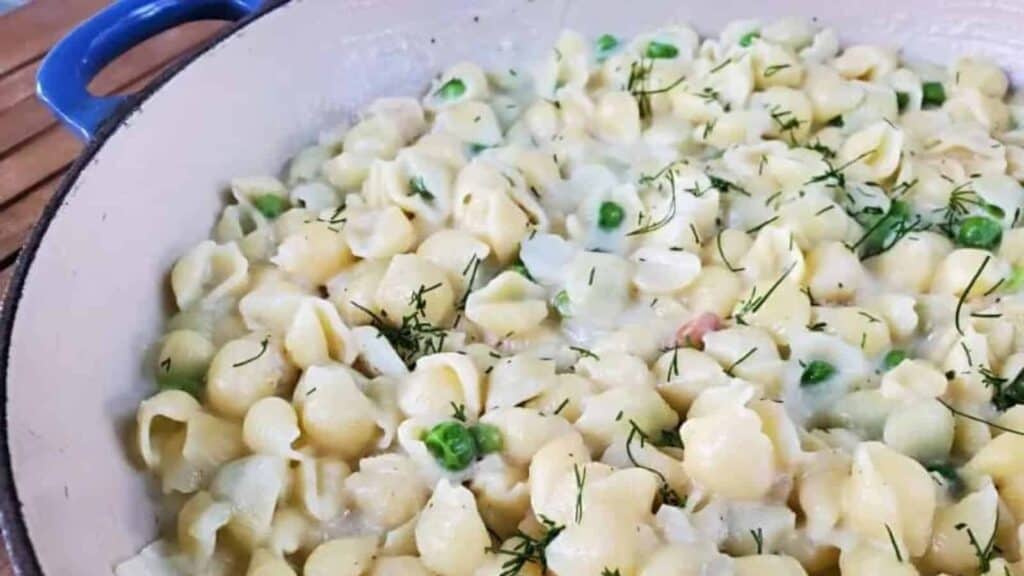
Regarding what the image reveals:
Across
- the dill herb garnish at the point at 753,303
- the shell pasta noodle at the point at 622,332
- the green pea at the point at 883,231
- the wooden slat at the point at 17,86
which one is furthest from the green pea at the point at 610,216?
the wooden slat at the point at 17,86

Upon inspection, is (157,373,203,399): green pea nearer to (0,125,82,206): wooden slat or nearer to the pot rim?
the pot rim

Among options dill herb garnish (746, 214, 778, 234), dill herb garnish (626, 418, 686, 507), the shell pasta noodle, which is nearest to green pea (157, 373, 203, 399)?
the shell pasta noodle

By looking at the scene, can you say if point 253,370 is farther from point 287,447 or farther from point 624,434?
point 624,434

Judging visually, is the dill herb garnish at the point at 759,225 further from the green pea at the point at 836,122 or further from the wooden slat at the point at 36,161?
the wooden slat at the point at 36,161

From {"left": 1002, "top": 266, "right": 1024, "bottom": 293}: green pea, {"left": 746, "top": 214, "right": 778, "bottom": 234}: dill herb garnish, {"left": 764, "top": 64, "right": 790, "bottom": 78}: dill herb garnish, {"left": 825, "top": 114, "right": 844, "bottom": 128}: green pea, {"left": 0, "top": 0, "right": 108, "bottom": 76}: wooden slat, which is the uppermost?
{"left": 764, "top": 64, "right": 790, "bottom": 78}: dill herb garnish

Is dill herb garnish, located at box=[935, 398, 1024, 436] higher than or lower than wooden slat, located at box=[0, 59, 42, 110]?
lower

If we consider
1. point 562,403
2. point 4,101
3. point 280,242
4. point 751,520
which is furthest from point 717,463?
point 4,101

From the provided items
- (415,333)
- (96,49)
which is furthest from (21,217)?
(415,333)

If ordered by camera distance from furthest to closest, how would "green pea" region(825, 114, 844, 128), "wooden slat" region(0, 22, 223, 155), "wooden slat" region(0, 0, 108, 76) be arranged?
"wooden slat" region(0, 0, 108, 76)
"wooden slat" region(0, 22, 223, 155)
"green pea" region(825, 114, 844, 128)
